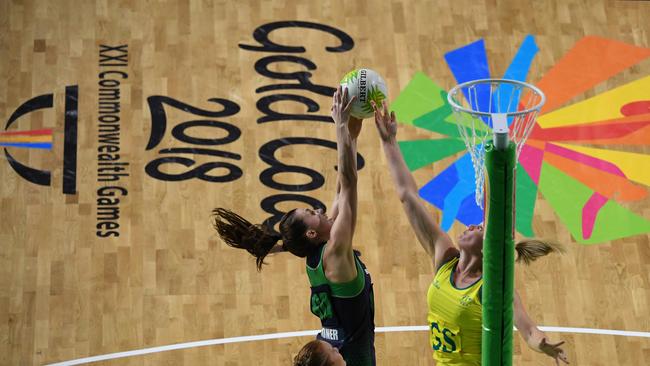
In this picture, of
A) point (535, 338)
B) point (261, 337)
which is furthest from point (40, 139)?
point (535, 338)

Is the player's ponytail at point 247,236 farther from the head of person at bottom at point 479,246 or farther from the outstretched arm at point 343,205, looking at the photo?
the head of person at bottom at point 479,246

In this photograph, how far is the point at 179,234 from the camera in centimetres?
802

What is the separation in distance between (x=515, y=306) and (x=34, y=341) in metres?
3.96

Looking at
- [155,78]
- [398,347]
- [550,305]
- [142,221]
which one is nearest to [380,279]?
[398,347]

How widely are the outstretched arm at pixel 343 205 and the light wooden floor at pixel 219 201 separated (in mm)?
2468

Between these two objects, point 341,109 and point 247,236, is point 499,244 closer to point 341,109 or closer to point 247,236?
point 341,109

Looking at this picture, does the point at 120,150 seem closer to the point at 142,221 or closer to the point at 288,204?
the point at 142,221

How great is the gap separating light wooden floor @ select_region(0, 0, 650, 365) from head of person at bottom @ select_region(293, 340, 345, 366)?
3219 millimetres

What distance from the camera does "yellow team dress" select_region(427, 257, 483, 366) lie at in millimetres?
5285

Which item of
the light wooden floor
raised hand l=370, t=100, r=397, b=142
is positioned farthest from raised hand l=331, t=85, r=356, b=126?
the light wooden floor

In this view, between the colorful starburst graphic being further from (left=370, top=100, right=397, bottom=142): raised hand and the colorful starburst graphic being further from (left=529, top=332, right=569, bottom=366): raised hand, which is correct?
(left=529, top=332, right=569, bottom=366): raised hand

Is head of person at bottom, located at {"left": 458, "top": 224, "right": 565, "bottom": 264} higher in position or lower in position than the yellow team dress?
higher

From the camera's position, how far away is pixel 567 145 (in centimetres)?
852

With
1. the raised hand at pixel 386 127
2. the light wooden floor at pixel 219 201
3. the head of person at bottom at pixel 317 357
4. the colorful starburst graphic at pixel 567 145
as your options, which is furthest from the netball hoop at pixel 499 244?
the colorful starburst graphic at pixel 567 145
